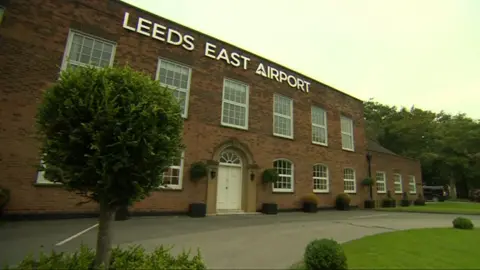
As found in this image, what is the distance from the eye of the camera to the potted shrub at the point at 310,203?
49.7 ft

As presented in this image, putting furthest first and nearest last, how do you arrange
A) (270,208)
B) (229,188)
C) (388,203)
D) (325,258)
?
(388,203) < (270,208) < (229,188) < (325,258)

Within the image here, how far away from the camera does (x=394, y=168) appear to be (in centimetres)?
2402

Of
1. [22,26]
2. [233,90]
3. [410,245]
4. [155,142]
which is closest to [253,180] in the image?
[233,90]

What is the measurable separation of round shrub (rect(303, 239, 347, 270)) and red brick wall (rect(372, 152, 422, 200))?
63.8 ft

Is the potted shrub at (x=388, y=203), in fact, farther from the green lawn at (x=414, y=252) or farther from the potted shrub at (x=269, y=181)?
the green lawn at (x=414, y=252)

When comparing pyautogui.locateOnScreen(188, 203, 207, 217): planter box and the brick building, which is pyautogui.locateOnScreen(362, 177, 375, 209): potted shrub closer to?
the brick building

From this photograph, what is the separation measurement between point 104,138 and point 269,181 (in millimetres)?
10918

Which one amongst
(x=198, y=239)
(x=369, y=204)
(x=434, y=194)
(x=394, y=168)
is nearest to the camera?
(x=198, y=239)

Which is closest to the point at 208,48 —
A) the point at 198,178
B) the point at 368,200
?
the point at 198,178

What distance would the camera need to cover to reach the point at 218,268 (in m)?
4.49

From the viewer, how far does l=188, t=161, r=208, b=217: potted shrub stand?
1118cm

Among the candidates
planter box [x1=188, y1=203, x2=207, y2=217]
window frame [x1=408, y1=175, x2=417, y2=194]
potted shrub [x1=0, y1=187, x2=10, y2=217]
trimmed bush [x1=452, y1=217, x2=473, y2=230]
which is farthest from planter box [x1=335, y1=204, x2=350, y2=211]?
potted shrub [x1=0, y1=187, x2=10, y2=217]

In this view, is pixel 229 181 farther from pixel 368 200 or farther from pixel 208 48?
pixel 368 200

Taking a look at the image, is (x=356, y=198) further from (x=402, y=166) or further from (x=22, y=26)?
(x=22, y=26)
